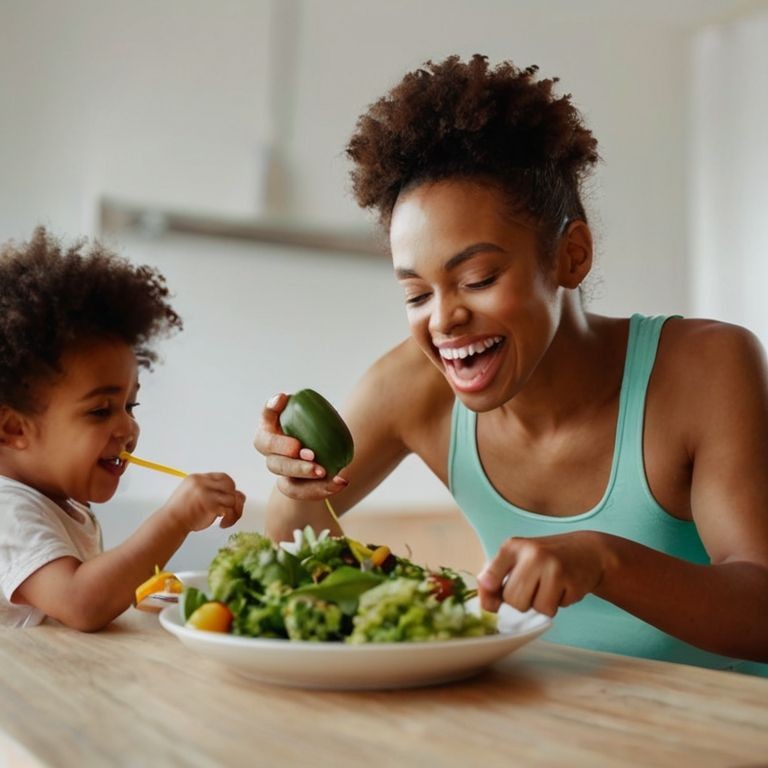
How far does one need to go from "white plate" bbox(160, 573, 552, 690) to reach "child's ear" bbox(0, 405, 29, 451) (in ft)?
2.52

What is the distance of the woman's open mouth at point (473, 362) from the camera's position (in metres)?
1.43

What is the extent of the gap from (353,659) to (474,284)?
65 centimetres

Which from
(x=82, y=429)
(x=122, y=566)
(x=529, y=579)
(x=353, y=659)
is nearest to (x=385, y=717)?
(x=353, y=659)

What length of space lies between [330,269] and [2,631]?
2680 millimetres

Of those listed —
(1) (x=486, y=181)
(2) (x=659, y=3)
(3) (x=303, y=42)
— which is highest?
(2) (x=659, y=3)

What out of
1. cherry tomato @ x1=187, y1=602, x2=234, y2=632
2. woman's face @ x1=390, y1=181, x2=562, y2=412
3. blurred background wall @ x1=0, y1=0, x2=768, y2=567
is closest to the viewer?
cherry tomato @ x1=187, y1=602, x2=234, y2=632

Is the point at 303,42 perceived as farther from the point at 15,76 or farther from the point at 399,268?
the point at 399,268

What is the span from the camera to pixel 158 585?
1381 millimetres

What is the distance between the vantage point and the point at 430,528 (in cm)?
398

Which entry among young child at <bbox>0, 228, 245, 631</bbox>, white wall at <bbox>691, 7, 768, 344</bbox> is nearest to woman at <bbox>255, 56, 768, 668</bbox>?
young child at <bbox>0, 228, 245, 631</bbox>

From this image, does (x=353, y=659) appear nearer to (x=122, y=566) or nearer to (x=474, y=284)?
(x=122, y=566)

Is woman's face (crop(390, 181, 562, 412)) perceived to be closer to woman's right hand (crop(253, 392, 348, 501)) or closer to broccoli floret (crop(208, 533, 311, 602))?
woman's right hand (crop(253, 392, 348, 501))

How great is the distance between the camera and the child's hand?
1.39 meters

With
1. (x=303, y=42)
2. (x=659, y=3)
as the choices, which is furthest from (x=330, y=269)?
(x=659, y=3)
